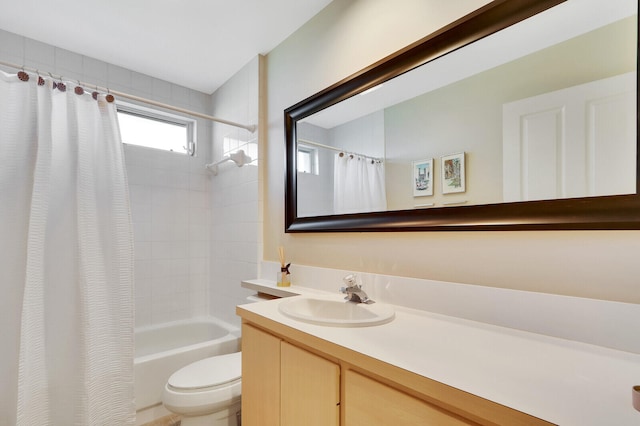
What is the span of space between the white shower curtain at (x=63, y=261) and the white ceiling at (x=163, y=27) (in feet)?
1.77

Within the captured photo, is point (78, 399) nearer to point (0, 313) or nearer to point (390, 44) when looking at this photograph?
point (0, 313)

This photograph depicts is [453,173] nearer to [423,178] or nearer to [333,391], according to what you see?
[423,178]

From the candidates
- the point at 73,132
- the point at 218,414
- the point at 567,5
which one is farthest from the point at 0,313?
the point at 567,5

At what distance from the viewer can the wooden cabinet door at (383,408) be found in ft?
2.16

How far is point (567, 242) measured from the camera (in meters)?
0.89

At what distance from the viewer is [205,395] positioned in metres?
1.44

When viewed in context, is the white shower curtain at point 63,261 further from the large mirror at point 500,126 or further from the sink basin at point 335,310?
the large mirror at point 500,126

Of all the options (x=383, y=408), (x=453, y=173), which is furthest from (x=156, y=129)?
(x=383, y=408)

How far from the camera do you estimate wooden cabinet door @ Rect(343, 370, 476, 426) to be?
66cm

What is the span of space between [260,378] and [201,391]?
50 centimetres

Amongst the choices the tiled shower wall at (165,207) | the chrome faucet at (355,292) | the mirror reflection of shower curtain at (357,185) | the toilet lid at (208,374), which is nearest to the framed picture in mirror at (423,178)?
the mirror reflection of shower curtain at (357,185)

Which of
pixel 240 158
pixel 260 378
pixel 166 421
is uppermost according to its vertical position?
Result: pixel 240 158

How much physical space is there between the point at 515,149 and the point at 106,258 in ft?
6.54

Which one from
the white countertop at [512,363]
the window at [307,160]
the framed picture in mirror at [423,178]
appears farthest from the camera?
the window at [307,160]
